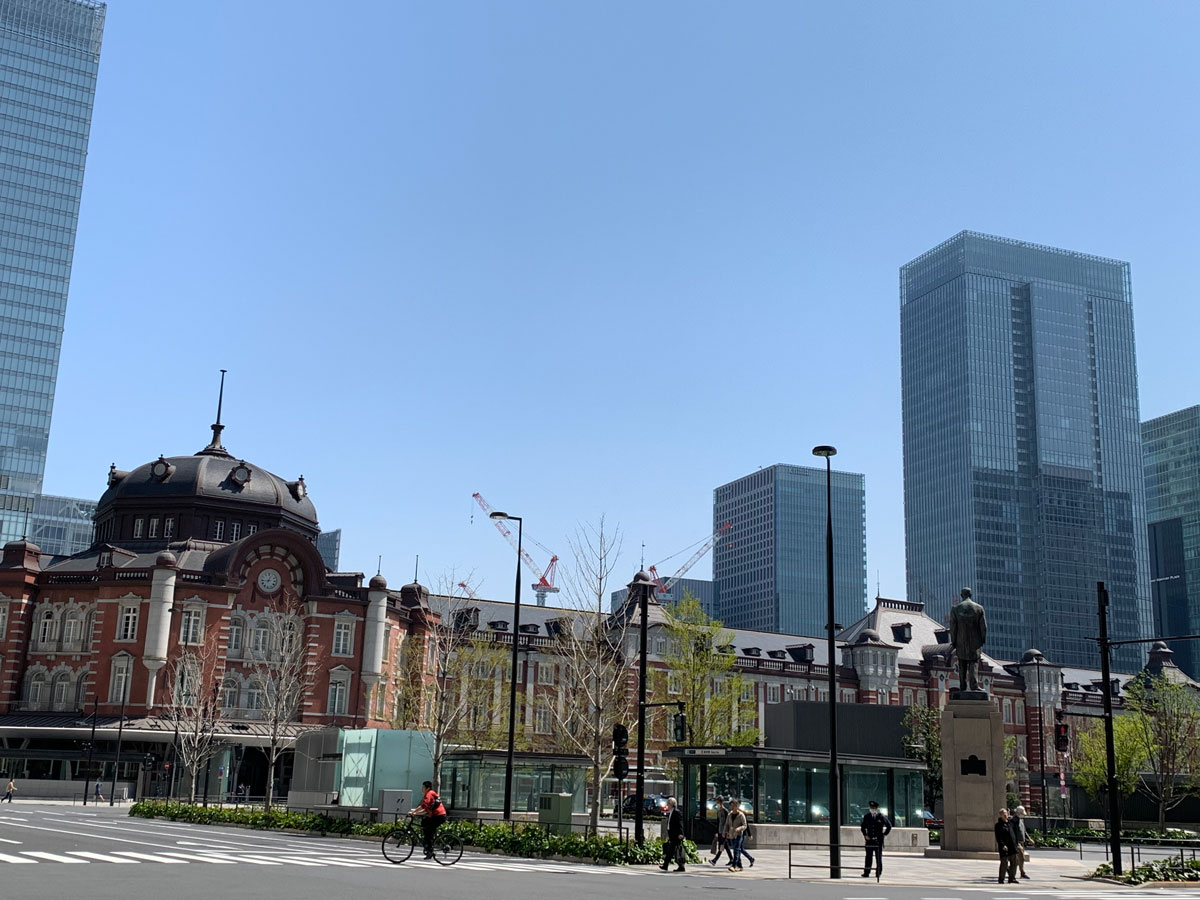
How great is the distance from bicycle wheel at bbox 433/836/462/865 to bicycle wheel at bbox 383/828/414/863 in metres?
0.62

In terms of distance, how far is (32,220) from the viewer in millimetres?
→ 149125

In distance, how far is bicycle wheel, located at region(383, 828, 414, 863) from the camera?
27.7 metres

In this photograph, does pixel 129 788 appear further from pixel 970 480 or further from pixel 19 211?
pixel 970 480

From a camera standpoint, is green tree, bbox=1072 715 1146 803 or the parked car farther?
green tree, bbox=1072 715 1146 803

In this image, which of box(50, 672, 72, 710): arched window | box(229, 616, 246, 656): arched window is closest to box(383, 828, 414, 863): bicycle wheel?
box(229, 616, 246, 656): arched window

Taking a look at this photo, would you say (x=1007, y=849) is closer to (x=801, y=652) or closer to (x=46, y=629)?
(x=46, y=629)

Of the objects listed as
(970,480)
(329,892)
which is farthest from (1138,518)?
(329,892)

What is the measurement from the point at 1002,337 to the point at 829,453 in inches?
6839

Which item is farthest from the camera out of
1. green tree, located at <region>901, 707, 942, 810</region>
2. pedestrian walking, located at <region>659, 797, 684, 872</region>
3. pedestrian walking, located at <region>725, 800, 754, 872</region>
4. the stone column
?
the stone column

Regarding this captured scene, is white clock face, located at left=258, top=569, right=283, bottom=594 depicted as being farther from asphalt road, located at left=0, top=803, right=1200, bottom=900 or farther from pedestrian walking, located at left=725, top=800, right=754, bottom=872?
pedestrian walking, located at left=725, top=800, right=754, bottom=872

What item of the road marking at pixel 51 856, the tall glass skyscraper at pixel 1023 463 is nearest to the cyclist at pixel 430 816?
the road marking at pixel 51 856

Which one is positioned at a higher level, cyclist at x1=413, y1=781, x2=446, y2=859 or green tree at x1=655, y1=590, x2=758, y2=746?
green tree at x1=655, y1=590, x2=758, y2=746

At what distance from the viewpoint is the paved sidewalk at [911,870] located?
27.8 meters

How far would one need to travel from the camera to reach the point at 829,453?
30016 mm
